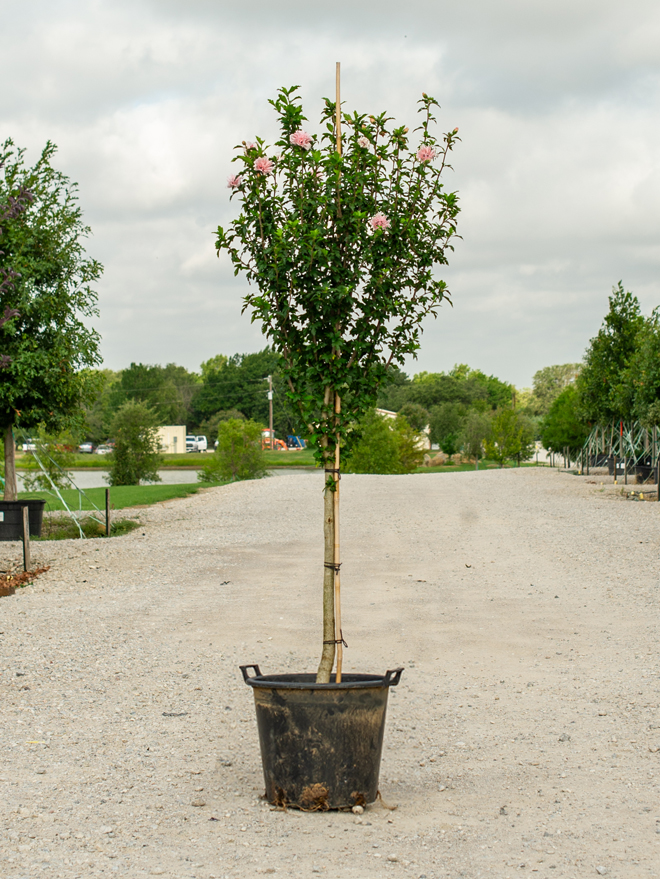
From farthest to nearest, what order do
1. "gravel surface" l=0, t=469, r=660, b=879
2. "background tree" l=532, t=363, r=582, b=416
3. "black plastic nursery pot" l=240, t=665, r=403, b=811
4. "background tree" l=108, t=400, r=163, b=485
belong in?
"background tree" l=532, t=363, r=582, b=416, "background tree" l=108, t=400, r=163, b=485, "black plastic nursery pot" l=240, t=665, r=403, b=811, "gravel surface" l=0, t=469, r=660, b=879

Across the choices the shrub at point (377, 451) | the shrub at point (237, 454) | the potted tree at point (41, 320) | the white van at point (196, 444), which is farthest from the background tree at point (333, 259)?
the white van at point (196, 444)

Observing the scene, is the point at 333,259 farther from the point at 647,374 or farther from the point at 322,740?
the point at 647,374

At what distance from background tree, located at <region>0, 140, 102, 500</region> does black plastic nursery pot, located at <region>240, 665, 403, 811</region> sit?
11164mm

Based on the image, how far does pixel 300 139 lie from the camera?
14.3ft

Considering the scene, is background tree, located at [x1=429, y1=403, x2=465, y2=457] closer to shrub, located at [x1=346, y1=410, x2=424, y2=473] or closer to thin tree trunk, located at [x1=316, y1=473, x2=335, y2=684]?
shrub, located at [x1=346, y1=410, x2=424, y2=473]

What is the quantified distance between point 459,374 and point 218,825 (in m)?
133

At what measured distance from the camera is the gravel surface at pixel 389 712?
349 centimetres

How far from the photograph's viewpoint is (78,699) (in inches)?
231

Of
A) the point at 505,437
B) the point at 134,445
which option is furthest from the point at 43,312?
the point at 505,437

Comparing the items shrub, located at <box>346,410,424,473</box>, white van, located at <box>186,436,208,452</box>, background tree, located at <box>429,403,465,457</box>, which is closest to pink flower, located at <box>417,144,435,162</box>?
shrub, located at <box>346,410,424,473</box>

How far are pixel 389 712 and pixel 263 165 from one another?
11.8ft

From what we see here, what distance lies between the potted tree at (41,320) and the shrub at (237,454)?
2056 cm

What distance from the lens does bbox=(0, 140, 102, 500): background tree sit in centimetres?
1397

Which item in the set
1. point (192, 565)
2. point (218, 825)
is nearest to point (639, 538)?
point (192, 565)
